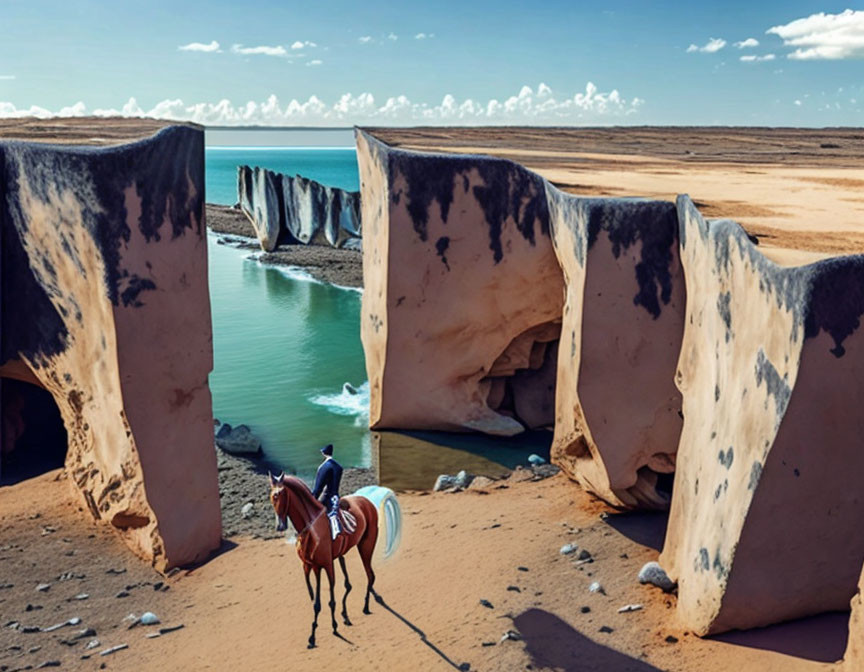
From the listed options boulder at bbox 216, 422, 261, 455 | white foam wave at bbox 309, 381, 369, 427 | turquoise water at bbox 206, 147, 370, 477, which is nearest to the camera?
boulder at bbox 216, 422, 261, 455

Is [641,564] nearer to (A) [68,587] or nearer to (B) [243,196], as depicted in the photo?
(A) [68,587]

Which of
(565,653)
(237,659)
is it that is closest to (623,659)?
(565,653)

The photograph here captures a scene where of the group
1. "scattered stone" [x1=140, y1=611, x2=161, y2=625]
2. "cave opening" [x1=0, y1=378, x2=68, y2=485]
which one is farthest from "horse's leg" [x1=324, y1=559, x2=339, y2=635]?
"cave opening" [x1=0, y1=378, x2=68, y2=485]

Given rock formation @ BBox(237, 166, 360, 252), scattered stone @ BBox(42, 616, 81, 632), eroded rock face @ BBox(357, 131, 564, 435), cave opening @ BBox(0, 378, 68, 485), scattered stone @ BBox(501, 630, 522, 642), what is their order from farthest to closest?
rock formation @ BBox(237, 166, 360, 252), eroded rock face @ BBox(357, 131, 564, 435), cave opening @ BBox(0, 378, 68, 485), scattered stone @ BBox(42, 616, 81, 632), scattered stone @ BBox(501, 630, 522, 642)

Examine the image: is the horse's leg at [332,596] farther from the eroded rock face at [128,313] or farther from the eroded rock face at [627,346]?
the eroded rock face at [627,346]

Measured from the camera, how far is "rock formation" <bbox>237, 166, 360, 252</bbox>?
38250 millimetres

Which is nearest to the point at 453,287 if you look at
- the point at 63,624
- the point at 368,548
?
the point at 368,548

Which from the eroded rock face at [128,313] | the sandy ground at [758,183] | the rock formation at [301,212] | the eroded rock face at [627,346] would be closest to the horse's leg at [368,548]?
the eroded rock face at [128,313]

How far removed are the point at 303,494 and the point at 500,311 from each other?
27.8ft

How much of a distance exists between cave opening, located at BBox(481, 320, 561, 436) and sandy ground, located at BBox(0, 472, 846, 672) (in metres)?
4.64

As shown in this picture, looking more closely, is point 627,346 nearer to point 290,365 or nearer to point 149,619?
point 149,619

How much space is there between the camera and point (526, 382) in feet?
53.4

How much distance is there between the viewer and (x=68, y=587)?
9.49 metres

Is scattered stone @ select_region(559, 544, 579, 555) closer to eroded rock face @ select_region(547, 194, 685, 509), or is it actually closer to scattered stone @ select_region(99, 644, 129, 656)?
eroded rock face @ select_region(547, 194, 685, 509)
